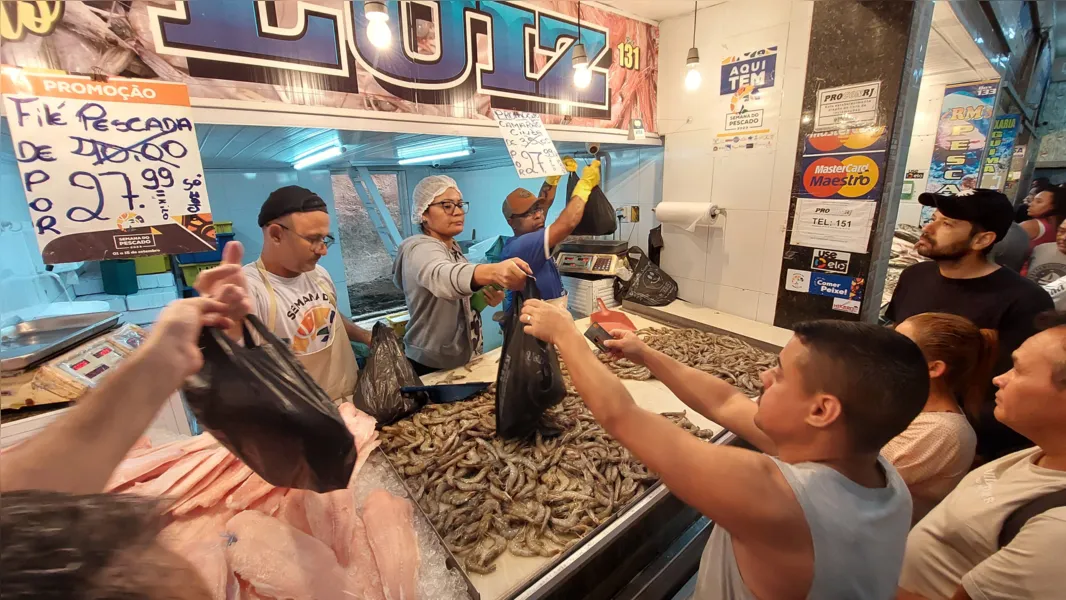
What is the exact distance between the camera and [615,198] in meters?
4.64

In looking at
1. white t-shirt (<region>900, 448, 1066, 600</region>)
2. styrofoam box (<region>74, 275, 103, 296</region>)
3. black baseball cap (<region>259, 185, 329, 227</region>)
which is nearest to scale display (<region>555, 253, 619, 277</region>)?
black baseball cap (<region>259, 185, 329, 227</region>)

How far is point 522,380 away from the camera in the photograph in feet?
5.63

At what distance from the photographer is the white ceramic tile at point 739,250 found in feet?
11.6

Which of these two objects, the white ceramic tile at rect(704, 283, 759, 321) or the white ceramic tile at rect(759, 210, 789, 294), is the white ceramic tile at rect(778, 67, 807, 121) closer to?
the white ceramic tile at rect(759, 210, 789, 294)

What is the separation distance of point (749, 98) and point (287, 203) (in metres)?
3.46

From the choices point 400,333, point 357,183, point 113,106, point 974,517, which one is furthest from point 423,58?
point 974,517

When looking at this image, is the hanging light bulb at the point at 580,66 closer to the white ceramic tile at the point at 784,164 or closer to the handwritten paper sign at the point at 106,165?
the white ceramic tile at the point at 784,164

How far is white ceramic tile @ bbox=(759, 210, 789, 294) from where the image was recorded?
11.1 ft

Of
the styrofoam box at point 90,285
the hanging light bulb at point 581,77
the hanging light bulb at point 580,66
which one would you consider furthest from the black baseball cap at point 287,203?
the styrofoam box at point 90,285

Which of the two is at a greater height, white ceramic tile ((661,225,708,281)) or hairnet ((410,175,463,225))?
hairnet ((410,175,463,225))

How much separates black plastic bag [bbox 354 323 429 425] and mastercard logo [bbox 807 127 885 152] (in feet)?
10.6

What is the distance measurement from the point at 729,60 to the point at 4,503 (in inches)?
171

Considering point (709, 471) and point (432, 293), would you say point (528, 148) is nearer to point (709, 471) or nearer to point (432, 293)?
point (432, 293)

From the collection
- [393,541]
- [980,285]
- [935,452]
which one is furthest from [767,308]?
[393,541]
